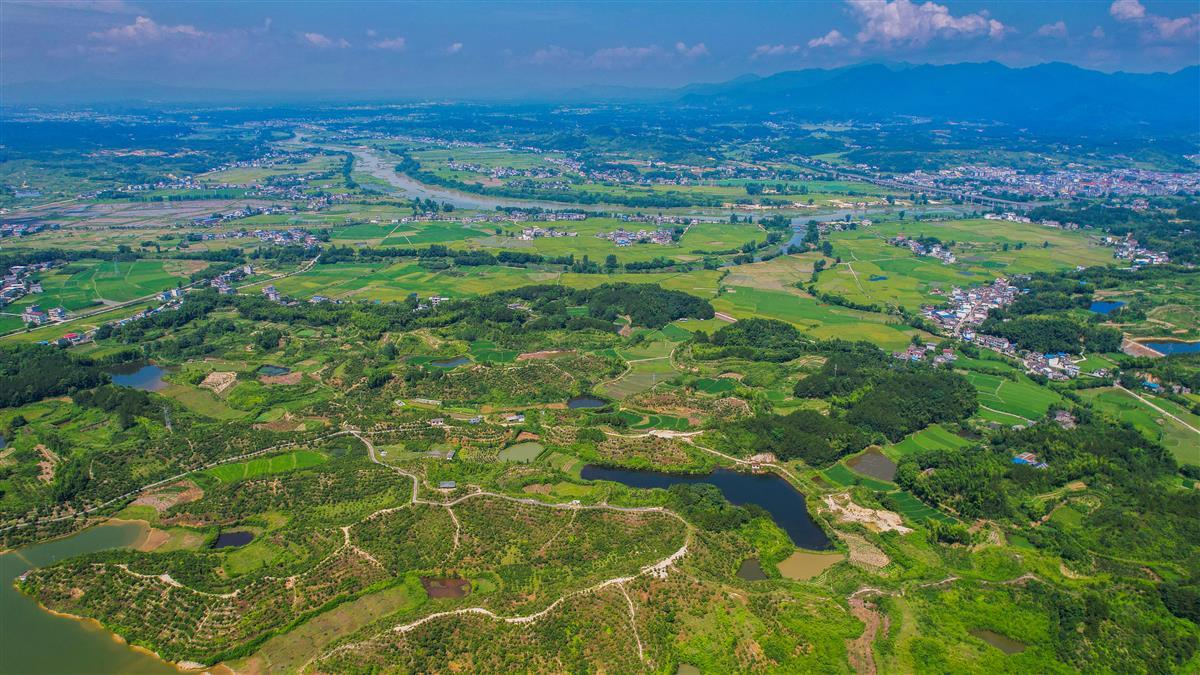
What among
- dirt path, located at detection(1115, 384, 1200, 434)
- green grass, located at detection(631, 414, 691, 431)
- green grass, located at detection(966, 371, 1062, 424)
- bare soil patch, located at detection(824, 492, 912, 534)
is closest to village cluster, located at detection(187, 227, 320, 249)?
green grass, located at detection(631, 414, 691, 431)

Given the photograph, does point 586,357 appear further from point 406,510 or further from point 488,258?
point 488,258

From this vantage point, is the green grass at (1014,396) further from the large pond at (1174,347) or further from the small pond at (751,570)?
the small pond at (751,570)

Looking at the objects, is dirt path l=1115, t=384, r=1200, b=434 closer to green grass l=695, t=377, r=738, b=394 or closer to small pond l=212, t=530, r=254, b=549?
green grass l=695, t=377, r=738, b=394

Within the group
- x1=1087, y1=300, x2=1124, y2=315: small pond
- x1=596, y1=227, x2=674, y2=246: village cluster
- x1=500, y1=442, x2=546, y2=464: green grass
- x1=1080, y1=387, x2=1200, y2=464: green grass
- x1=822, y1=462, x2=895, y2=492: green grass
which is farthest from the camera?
x1=596, y1=227, x2=674, y2=246: village cluster

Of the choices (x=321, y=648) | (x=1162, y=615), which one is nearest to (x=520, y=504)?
(x=321, y=648)

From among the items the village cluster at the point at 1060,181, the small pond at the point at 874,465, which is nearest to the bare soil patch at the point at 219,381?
the small pond at the point at 874,465

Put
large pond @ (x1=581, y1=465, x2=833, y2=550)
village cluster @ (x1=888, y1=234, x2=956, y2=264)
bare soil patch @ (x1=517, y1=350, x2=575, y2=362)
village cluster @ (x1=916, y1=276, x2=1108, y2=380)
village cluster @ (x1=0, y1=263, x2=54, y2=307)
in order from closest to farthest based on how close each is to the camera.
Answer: large pond @ (x1=581, y1=465, x2=833, y2=550) → village cluster @ (x1=916, y1=276, x2=1108, y2=380) → bare soil patch @ (x1=517, y1=350, x2=575, y2=362) → village cluster @ (x1=0, y1=263, x2=54, y2=307) → village cluster @ (x1=888, y1=234, x2=956, y2=264)

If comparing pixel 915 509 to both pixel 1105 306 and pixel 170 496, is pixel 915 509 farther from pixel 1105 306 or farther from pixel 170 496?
pixel 1105 306
